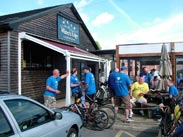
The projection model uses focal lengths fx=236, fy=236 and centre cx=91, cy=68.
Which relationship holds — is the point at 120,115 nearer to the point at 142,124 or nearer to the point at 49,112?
the point at 142,124

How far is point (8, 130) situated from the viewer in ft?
9.72

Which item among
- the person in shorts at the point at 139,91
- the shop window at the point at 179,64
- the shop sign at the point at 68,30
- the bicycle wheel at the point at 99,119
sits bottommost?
the bicycle wheel at the point at 99,119

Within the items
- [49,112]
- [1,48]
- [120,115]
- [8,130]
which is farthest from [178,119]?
[1,48]

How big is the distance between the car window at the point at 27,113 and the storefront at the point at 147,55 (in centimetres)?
767

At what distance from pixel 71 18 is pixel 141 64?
201 inches

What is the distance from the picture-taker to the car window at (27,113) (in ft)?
10.6

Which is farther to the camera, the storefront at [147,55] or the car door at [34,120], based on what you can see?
the storefront at [147,55]

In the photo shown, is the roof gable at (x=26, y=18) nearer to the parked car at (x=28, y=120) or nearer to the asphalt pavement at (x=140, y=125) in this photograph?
the asphalt pavement at (x=140, y=125)

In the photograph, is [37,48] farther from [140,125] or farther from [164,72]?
[140,125]

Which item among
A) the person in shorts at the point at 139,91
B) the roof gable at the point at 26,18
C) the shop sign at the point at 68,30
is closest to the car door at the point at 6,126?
the person in shorts at the point at 139,91

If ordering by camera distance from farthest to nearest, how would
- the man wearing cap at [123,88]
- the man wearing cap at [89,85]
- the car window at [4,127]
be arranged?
the man wearing cap at [89,85]
the man wearing cap at [123,88]
the car window at [4,127]

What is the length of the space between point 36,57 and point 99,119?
220 inches

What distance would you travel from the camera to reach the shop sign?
12.8 meters

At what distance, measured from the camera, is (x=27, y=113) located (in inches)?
139
